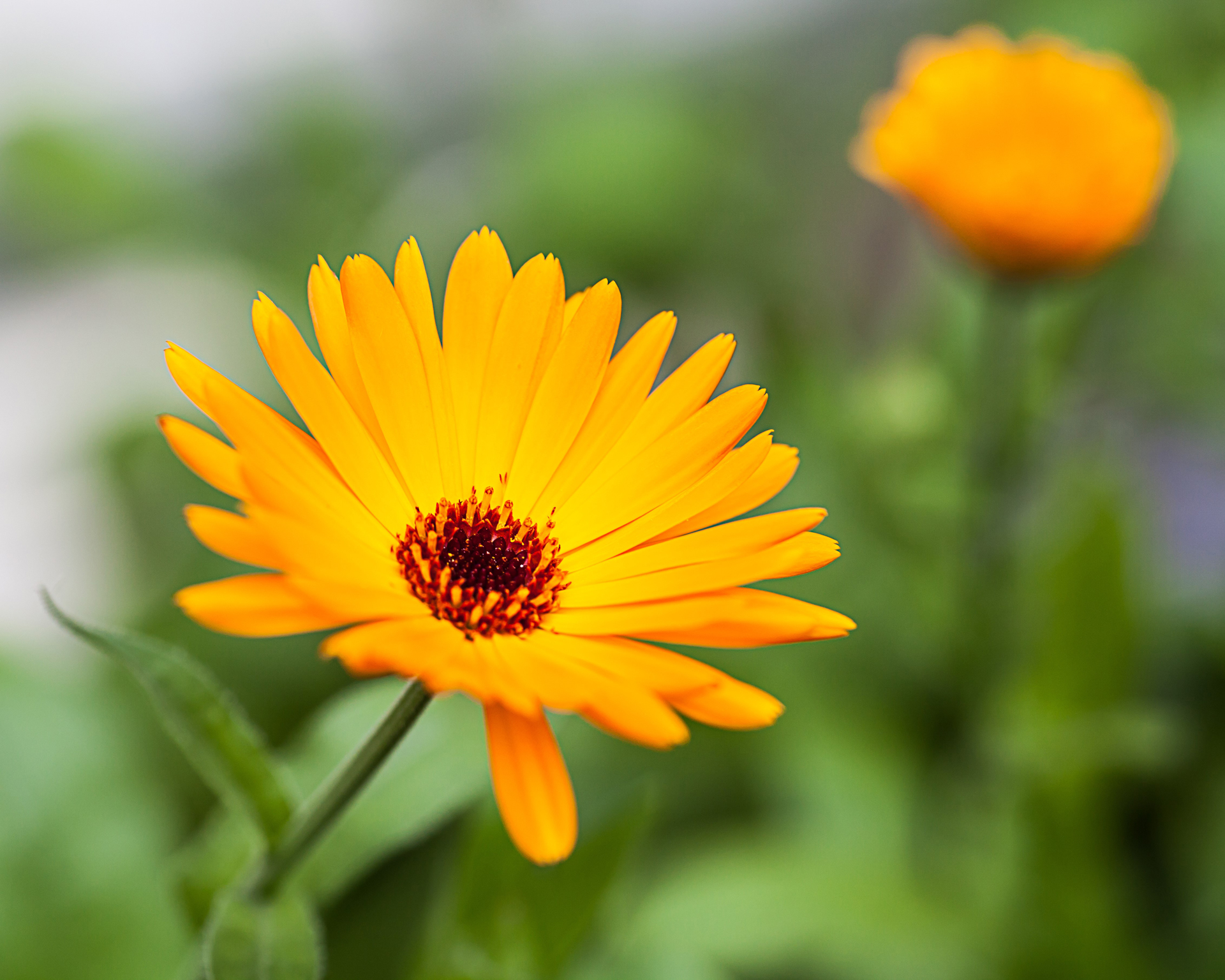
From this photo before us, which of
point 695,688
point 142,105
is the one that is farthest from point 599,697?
point 142,105

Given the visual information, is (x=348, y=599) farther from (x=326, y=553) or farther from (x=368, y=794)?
(x=368, y=794)

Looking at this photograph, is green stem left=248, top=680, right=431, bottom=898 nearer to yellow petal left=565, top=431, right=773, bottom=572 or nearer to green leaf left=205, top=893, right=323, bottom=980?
green leaf left=205, top=893, right=323, bottom=980

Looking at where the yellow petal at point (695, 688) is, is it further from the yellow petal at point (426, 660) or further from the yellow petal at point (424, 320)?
the yellow petal at point (424, 320)

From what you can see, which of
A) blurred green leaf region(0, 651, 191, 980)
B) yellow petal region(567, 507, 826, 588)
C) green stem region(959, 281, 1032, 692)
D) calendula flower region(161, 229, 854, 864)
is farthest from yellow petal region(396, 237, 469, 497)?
green stem region(959, 281, 1032, 692)

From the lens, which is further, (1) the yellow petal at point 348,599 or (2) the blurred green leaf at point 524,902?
(2) the blurred green leaf at point 524,902

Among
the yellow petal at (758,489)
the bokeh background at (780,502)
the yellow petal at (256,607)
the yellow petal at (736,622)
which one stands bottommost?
the bokeh background at (780,502)

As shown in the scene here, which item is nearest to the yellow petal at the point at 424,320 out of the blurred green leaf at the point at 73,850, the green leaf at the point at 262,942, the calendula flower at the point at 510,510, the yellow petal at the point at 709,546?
the calendula flower at the point at 510,510
